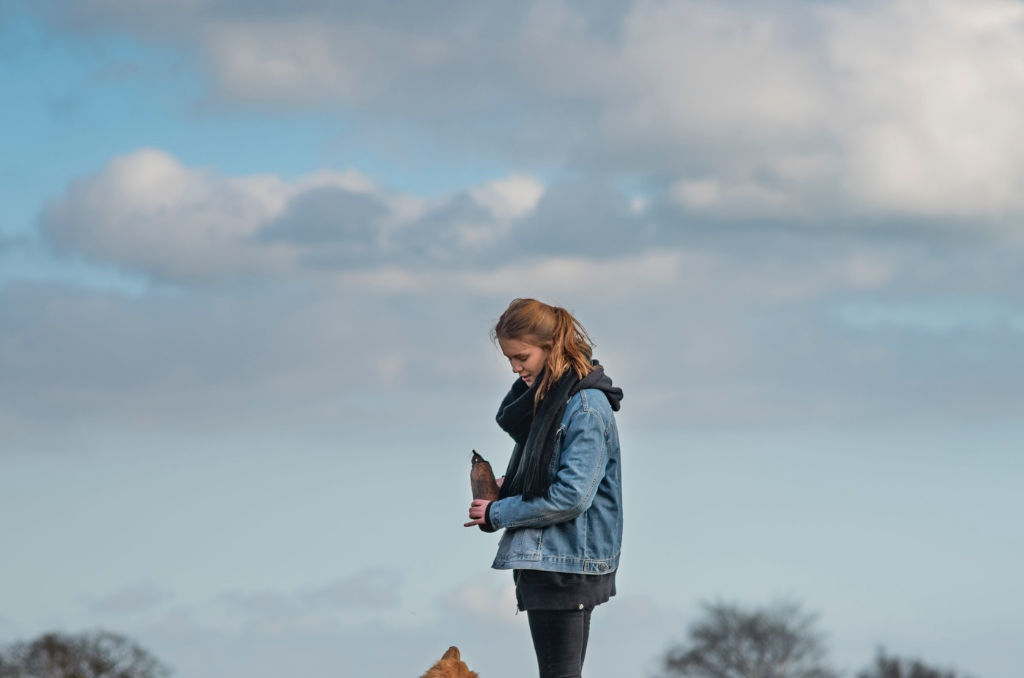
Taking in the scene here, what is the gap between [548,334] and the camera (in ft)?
17.7

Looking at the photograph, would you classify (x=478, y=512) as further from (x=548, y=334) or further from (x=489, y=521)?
(x=548, y=334)

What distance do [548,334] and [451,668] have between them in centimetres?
178

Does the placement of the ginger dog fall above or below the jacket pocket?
below

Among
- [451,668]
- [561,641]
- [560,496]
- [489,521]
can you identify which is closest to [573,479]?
[560,496]

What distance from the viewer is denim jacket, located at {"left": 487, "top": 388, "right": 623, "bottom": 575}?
17.5ft

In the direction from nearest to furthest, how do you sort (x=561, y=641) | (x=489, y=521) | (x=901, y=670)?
(x=561, y=641), (x=489, y=521), (x=901, y=670)

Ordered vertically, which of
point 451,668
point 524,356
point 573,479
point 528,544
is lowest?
point 451,668

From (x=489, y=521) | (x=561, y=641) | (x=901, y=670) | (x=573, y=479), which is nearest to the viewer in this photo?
(x=573, y=479)

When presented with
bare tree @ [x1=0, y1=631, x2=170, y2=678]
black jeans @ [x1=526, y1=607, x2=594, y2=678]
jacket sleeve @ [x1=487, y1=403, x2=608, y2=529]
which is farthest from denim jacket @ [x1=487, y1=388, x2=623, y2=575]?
bare tree @ [x1=0, y1=631, x2=170, y2=678]

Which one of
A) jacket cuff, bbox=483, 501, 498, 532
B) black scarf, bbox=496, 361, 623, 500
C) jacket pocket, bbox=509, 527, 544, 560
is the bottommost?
jacket pocket, bbox=509, 527, 544, 560

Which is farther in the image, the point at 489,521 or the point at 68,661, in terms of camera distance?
the point at 68,661

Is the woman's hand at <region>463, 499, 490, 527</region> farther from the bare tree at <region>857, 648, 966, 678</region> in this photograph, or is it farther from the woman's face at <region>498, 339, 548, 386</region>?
the bare tree at <region>857, 648, 966, 678</region>

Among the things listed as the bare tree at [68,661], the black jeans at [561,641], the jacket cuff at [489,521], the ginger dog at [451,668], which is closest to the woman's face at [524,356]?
the jacket cuff at [489,521]

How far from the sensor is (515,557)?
546 cm
